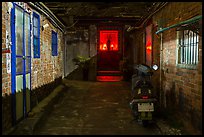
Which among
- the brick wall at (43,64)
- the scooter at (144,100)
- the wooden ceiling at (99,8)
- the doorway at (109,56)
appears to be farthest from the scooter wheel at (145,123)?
the doorway at (109,56)

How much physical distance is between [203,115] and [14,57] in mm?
4399

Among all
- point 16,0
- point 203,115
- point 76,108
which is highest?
point 16,0

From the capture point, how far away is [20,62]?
6355mm

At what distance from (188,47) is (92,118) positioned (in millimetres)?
3606

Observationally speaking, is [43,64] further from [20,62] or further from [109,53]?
[109,53]

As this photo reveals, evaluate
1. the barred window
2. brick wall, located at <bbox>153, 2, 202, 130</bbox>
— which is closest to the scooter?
brick wall, located at <bbox>153, 2, 202, 130</bbox>

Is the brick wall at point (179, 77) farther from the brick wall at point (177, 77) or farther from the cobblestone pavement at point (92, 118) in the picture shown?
the cobblestone pavement at point (92, 118)

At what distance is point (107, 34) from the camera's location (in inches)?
1003

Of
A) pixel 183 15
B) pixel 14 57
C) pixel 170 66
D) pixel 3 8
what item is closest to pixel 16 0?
pixel 3 8

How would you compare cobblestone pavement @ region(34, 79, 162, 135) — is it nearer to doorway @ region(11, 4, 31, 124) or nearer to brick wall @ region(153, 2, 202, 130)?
doorway @ region(11, 4, 31, 124)

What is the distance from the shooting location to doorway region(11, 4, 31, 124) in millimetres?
5734

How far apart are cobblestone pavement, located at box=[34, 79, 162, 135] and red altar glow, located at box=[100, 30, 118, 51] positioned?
13.2 metres

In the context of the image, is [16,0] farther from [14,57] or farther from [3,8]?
[14,57]

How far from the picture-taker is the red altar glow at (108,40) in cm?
2459
